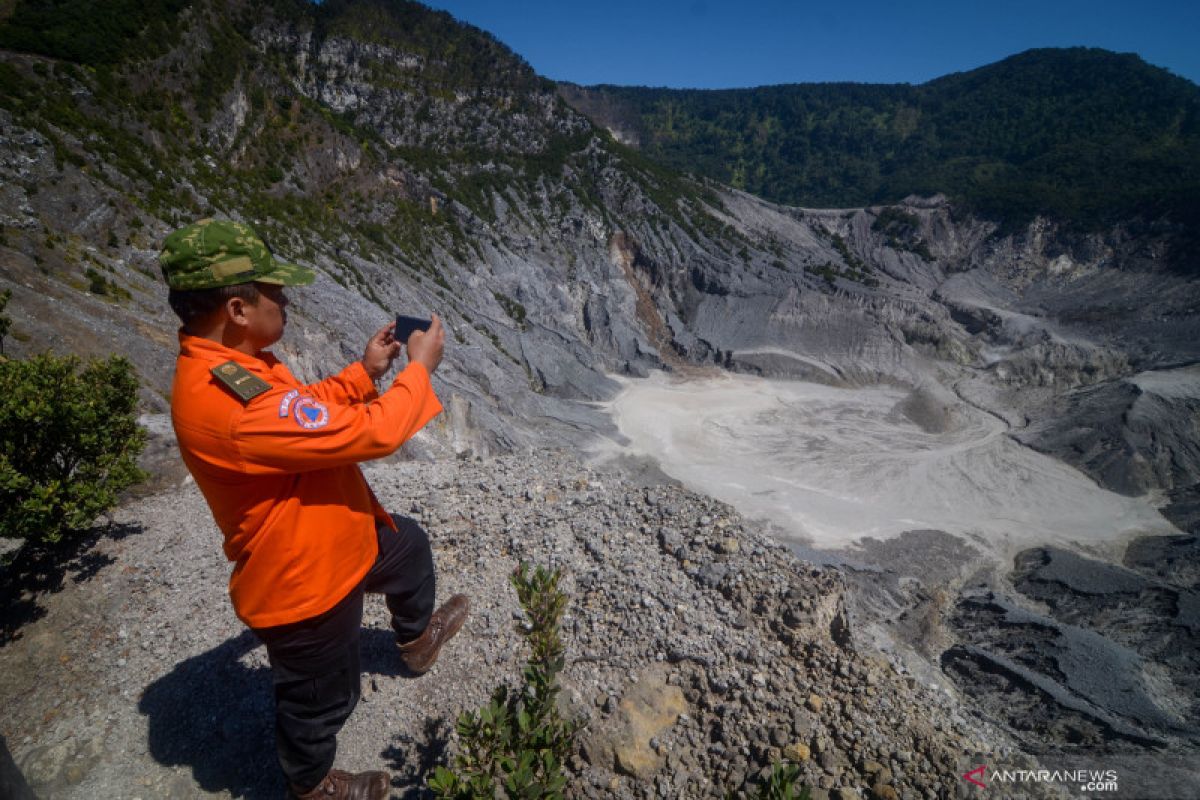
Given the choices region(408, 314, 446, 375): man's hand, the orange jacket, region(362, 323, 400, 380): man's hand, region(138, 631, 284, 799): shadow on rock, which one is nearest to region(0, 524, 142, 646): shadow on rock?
region(138, 631, 284, 799): shadow on rock

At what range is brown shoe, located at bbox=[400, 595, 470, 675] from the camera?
361 centimetres

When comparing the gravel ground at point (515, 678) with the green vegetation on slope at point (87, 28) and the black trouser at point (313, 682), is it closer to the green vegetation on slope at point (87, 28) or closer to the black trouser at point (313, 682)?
the black trouser at point (313, 682)

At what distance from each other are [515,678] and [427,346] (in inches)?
101

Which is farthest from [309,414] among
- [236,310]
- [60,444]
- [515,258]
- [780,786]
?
[515,258]

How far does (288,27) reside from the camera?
39.3 meters

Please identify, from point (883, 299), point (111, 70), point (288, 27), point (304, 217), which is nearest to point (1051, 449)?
point (883, 299)

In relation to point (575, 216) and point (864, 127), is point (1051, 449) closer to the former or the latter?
point (575, 216)

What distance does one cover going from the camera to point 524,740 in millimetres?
2797

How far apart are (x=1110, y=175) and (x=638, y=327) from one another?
57.9 meters

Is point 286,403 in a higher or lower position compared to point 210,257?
lower

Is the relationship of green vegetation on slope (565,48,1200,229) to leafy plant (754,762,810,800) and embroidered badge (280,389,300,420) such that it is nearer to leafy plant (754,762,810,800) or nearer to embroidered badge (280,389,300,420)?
leafy plant (754,762,810,800)

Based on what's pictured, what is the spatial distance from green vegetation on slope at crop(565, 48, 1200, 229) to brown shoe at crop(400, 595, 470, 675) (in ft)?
212

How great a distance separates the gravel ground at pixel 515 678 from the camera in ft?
10.7

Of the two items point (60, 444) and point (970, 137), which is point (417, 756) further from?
point (970, 137)
